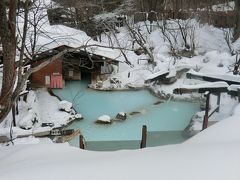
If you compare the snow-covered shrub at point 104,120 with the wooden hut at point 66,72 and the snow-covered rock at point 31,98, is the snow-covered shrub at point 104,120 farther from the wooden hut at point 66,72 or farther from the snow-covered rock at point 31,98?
the wooden hut at point 66,72

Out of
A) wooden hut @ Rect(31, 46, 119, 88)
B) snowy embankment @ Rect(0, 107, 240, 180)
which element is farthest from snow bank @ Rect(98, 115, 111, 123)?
snowy embankment @ Rect(0, 107, 240, 180)

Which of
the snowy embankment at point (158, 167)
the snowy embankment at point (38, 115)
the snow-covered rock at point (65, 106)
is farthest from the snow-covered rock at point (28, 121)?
the snowy embankment at point (158, 167)

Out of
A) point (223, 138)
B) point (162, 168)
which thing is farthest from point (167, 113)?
point (162, 168)

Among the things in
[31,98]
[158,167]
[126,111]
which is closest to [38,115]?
[31,98]

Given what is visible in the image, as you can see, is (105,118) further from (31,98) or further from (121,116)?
(31,98)

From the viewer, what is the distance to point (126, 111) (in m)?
17.0

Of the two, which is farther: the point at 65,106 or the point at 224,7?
the point at 224,7

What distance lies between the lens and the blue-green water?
14.5m

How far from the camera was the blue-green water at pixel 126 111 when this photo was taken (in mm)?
14520

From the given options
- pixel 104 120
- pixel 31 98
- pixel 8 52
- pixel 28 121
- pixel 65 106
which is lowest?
pixel 104 120

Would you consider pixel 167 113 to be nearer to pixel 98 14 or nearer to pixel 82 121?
pixel 82 121

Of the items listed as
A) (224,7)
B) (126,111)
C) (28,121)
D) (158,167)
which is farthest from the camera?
(224,7)

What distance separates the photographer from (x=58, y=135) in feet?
45.1

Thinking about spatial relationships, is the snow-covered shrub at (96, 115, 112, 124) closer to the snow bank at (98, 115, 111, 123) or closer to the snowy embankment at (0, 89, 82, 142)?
the snow bank at (98, 115, 111, 123)
